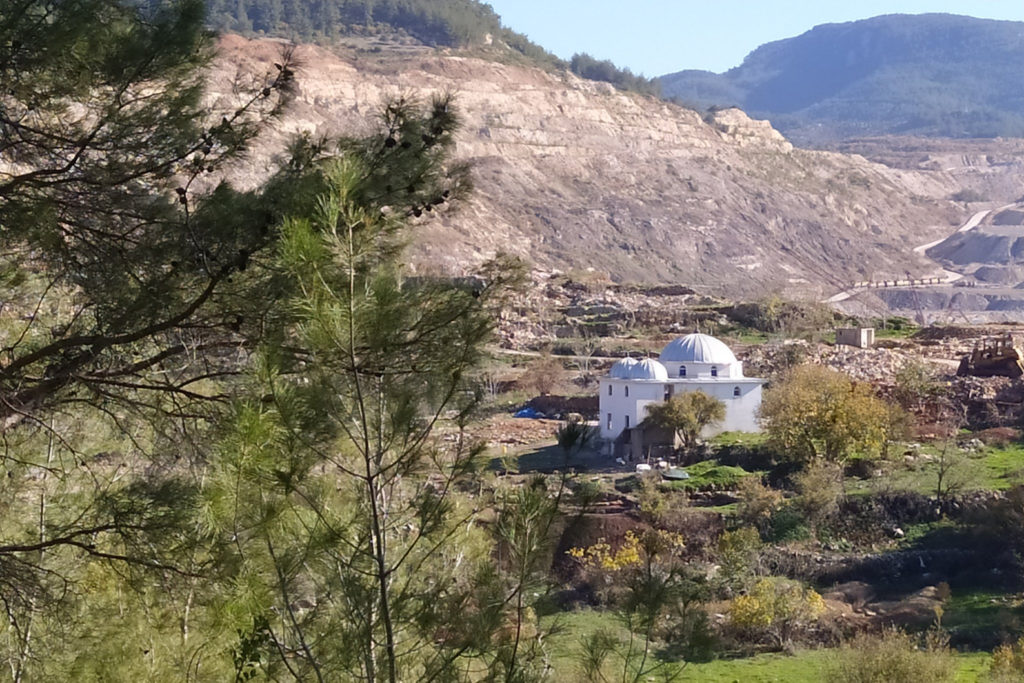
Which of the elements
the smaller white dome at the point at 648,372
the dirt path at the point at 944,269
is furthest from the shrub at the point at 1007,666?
the dirt path at the point at 944,269

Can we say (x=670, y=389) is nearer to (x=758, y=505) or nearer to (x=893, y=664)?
(x=758, y=505)

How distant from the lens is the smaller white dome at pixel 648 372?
1555 inches

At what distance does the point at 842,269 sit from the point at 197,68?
3964 inches

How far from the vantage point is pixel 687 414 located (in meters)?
36.9

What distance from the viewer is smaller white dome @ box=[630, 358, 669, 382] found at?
3950 cm

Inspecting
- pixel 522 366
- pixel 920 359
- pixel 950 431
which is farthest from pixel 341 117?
pixel 950 431

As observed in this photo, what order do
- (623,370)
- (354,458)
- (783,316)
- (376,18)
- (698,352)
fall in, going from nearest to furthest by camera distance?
(354,458)
(623,370)
(698,352)
(783,316)
(376,18)

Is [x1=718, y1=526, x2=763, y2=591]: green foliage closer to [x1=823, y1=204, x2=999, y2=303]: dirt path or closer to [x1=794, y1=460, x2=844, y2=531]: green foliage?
[x1=794, y1=460, x2=844, y2=531]: green foliage

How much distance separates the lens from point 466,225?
78.4 metres

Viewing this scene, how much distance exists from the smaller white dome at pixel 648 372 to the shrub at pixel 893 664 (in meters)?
20.1

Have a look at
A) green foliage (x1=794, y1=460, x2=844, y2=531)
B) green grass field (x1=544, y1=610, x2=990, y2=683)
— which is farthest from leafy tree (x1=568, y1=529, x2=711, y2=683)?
green foliage (x1=794, y1=460, x2=844, y2=531)

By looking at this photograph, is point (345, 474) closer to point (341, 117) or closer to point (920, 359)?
point (920, 359)

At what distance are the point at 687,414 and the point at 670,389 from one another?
267cm

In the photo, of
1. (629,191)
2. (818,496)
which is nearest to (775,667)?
(818,496)
